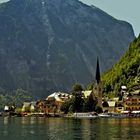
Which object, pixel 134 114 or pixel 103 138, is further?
pixel 134 114

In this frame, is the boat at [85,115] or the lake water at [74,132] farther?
the boat at [85,115]

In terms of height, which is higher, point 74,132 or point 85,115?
point 85,115

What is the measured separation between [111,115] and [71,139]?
118972 mm

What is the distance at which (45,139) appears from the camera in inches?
3187

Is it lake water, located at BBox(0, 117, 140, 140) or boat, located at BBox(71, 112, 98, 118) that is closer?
lake water, located at BBox(0, 117, 140, 140)

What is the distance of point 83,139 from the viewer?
79.9 metres

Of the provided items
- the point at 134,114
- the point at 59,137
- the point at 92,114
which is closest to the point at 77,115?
the point at 92,114

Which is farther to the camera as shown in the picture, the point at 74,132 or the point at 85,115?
the point at 85,115

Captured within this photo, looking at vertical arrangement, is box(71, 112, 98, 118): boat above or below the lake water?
above

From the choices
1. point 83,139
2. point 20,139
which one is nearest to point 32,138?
point 20,139

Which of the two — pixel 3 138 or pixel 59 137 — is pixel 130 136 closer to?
pixel 59 137

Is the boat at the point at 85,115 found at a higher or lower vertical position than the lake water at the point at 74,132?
higher

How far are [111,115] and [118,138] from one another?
388 ft

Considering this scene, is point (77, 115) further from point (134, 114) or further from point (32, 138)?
point (32, 138)
